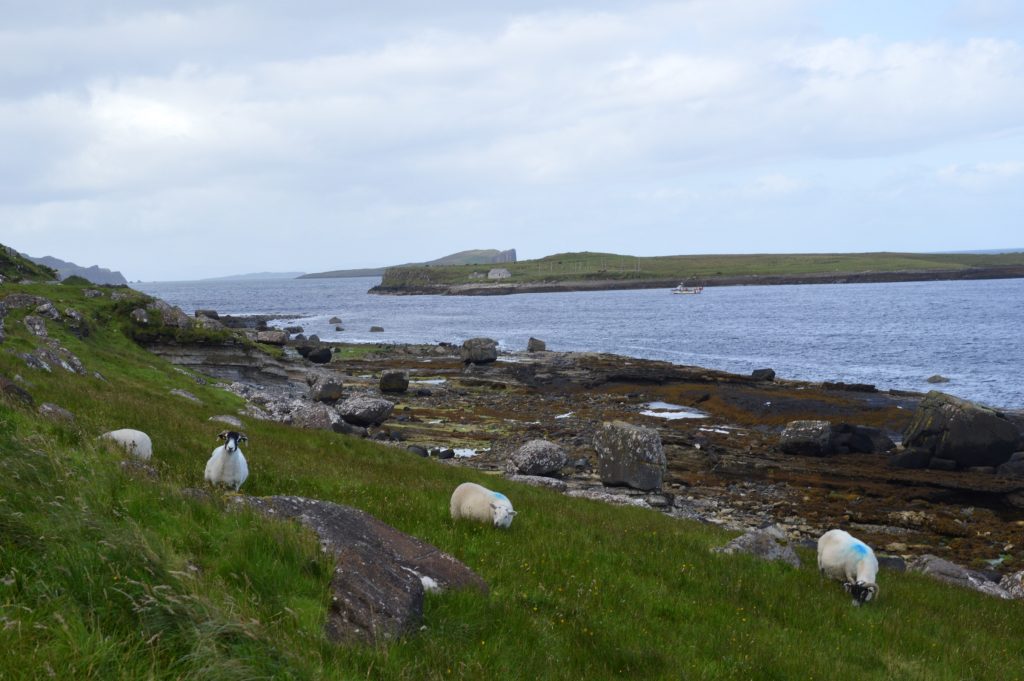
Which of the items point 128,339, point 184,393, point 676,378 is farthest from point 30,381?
point 676,378

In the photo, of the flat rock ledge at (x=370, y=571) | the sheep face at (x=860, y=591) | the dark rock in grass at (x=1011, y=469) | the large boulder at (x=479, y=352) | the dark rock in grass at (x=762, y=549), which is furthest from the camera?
the large boulder at (x=479, y=352)

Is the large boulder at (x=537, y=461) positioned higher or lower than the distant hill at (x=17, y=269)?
lower

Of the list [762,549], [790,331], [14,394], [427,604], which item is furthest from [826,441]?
[790,331]

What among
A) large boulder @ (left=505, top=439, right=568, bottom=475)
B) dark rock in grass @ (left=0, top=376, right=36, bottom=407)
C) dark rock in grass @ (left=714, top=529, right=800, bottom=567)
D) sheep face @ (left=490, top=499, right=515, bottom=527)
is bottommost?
large boulder @ (left=505, top=439, right=568, bottom=475)

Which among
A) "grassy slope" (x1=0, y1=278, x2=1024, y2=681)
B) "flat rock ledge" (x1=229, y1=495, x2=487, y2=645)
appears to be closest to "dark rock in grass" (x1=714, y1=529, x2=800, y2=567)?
"grassy slope" (x1=0, y1=278, x2=1024, y2=681)

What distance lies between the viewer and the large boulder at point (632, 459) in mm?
30359

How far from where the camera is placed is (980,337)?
90.0m

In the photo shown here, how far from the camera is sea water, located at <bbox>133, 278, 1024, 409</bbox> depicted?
67.8 meters

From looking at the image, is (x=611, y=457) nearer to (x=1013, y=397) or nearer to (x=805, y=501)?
(x=805, y=501)

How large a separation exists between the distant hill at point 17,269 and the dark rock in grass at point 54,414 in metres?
42.2

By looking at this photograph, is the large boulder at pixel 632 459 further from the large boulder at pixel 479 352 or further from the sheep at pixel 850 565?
the large boulder at pixel 479 352

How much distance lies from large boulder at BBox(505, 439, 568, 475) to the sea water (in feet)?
112

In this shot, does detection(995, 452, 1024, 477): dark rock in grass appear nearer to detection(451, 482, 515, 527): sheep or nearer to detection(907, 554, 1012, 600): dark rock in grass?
detection(907, 554, 1012, 600): dark rock in grass

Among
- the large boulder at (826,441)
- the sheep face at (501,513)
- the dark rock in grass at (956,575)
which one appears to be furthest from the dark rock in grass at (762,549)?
the large boulder at (826,441)
